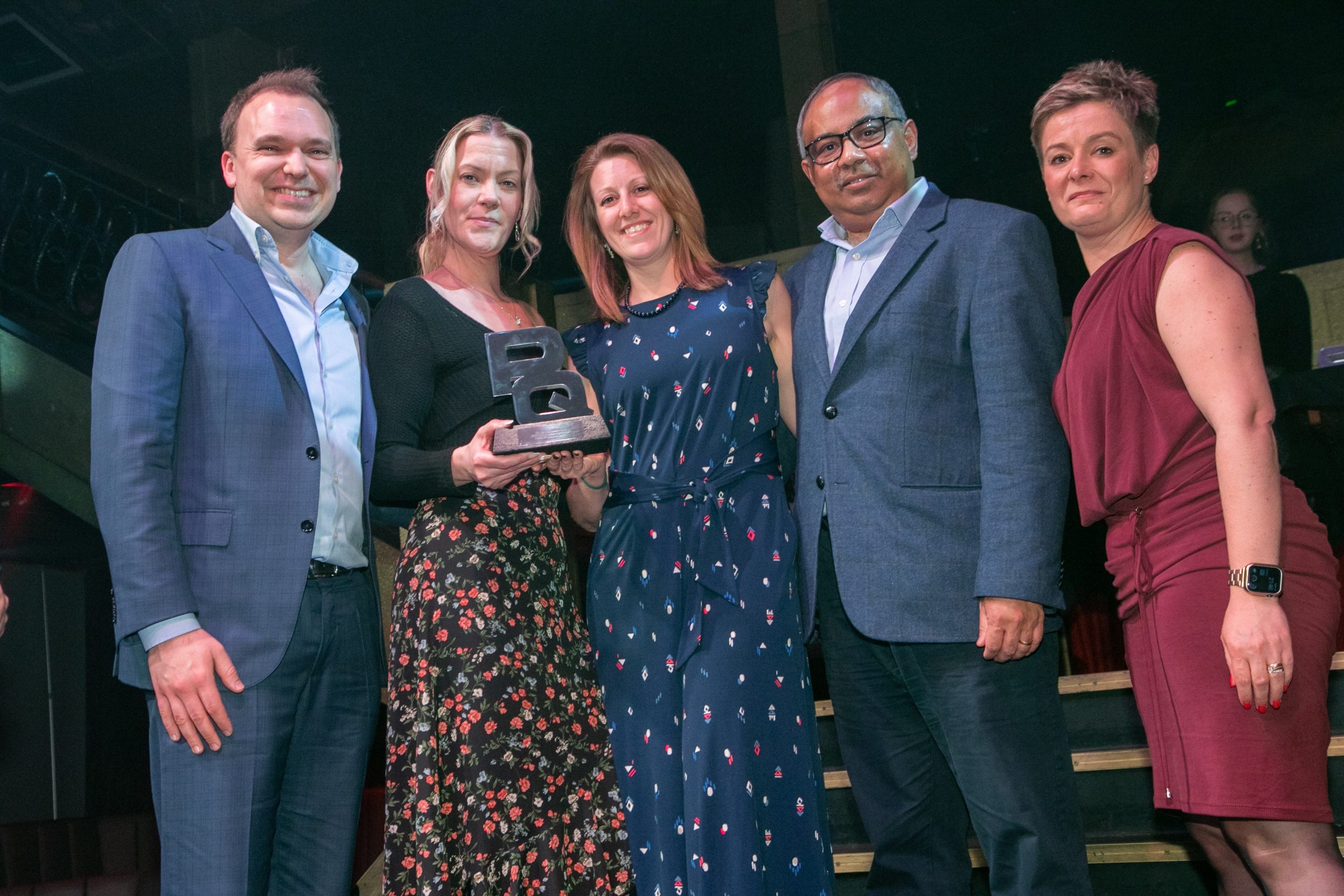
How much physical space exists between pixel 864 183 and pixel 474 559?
43.9 inches

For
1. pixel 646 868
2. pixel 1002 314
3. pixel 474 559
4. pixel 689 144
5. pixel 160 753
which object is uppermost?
pixel 689 144

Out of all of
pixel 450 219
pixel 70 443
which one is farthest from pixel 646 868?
pixel 70 443

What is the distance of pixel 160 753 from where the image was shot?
1.81m

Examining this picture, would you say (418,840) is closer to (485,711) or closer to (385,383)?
(485,711)

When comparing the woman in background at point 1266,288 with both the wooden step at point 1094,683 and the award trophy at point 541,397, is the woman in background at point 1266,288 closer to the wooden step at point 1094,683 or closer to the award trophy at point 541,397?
the wooden step at point 1094,683

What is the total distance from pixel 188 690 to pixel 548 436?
0.73 meters

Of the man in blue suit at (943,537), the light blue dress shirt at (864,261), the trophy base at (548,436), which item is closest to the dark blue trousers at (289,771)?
the trophy base at (548,436)

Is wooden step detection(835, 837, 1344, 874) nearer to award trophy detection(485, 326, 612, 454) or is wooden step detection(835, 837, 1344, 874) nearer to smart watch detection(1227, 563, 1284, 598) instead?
smart watch detection(1227, 563, 1284, 598)

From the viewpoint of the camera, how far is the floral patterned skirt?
Result: 187 cm

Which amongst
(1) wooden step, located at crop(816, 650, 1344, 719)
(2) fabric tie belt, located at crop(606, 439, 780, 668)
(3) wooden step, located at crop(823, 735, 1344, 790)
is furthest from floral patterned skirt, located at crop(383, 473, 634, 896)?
(1) wooden step, located at crop(816, 650, 1344, 719)

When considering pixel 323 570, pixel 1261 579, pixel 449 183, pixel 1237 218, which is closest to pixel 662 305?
pixel 449 183

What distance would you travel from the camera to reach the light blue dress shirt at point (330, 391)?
2.01 m

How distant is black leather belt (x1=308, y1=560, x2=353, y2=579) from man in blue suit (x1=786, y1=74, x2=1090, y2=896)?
903 mm

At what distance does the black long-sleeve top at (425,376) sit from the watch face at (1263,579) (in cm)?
137
